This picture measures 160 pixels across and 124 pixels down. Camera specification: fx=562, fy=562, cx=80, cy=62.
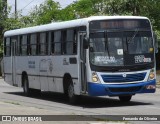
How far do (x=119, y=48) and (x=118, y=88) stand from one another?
4.27 feet

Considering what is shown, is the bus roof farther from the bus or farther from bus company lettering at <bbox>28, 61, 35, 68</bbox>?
bus company lettering at <bbox>28, 61, 35, 68</bbox>

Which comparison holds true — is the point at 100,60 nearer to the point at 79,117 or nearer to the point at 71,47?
the point at 71,47

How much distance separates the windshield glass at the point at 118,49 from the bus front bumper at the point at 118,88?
70 centimetres

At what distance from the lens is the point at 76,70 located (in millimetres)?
19094

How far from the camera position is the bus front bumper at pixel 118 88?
18.0m

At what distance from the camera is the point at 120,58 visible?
18234mm

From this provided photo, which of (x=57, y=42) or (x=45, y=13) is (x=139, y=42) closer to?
(x=57, y=42)

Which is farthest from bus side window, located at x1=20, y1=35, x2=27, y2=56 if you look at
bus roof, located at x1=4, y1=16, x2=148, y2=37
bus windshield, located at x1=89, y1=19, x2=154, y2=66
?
bus windshield, located at x1=89, y1=19, x2=154, y2=66

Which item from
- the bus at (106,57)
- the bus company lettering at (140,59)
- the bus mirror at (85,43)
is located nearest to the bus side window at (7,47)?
the bus at (106,57)

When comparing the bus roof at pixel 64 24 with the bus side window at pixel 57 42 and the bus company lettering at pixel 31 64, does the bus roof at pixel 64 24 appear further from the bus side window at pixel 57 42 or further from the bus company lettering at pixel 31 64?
the bus company lettering at pixel 31 64

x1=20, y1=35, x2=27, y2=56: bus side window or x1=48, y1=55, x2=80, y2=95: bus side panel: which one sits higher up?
x1=20, y1=35, x2=27, y2=56: bus side window

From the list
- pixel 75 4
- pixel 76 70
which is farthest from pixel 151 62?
pixel 75 4

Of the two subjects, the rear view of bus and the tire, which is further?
the tire

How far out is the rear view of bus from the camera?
18.1 metres
